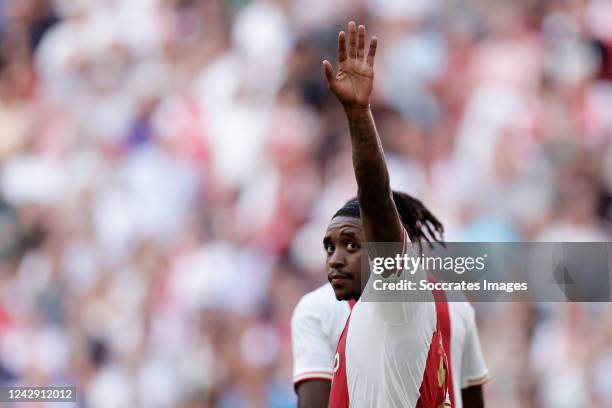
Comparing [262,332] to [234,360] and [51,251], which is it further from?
[51,251]

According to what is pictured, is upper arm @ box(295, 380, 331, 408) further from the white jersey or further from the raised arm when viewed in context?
the raised arm

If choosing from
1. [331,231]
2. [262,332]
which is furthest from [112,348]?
[331,231]

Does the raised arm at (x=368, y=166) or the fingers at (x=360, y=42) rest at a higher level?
the fingers at (x=360, y=42)

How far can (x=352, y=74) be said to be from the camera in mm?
3475

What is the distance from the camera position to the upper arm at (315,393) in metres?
4.67

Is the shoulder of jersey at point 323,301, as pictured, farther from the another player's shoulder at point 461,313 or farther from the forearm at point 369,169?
the forearm at point 369,169

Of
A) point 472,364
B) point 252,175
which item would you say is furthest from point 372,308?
point 252,175

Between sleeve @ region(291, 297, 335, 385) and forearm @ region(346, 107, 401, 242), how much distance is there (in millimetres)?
1487

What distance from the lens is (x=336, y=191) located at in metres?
8.29

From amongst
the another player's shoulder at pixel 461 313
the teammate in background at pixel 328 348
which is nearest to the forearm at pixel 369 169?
the teammate in background at pixel 328 348

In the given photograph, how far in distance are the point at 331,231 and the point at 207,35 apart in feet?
19.5

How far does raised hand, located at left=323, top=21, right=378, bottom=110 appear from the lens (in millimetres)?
3385

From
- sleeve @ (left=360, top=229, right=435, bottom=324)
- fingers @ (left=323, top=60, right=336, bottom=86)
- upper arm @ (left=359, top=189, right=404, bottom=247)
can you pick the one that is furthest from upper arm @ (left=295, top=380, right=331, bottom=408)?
fingers @ (left=323, top=60, right=336, bottom=86)

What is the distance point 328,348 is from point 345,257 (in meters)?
1.22
